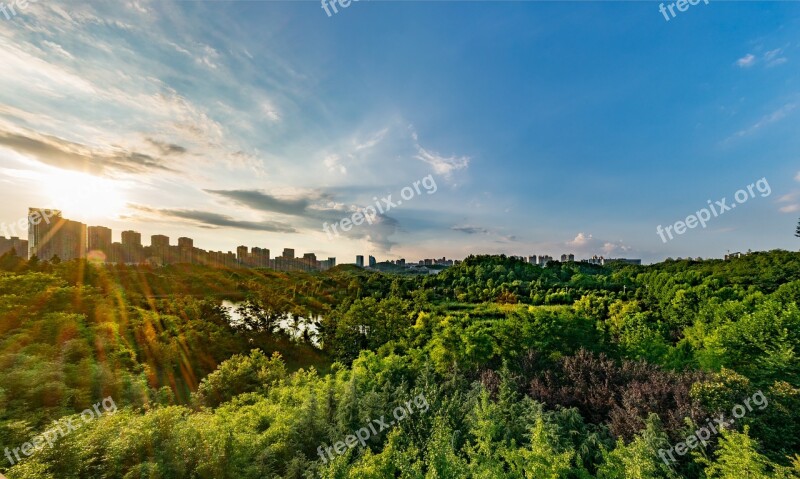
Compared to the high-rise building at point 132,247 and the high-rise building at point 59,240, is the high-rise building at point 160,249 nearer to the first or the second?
the high-rise building at point 132,247

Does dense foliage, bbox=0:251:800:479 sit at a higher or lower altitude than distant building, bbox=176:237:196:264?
lower

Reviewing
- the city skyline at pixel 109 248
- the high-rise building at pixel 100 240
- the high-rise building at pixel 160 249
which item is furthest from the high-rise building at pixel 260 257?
the high-rise building at pixel 100 240

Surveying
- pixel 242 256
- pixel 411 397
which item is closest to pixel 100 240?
pixel 242 256

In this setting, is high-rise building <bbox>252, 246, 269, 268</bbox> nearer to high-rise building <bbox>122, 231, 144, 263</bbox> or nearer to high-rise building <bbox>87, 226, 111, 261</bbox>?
high-rise building <bbox>122, 231, 144, 263</bbox>

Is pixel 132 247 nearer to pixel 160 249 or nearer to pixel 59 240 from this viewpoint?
pixel 160 249

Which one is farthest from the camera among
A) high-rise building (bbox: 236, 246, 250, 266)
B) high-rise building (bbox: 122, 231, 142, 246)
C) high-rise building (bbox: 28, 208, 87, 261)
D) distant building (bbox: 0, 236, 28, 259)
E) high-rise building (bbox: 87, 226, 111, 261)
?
high-rise building (bbox: 236, 246, 250, 266)

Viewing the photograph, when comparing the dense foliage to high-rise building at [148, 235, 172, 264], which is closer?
the dense foliage

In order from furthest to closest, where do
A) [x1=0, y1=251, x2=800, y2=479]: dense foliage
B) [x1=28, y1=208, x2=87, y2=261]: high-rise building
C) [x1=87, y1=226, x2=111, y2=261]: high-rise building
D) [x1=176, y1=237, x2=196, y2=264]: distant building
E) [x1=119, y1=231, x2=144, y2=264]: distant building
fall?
[x1=176, y1=237, x2=196, y2=264]: distant building < [x1=119, y1=231, x2=144, y2=264]: distant building < [x1=87, y1=226, x2=111, y2=261]: high-rise building < [x1=28, y1=208, x2=87, y2=261]: high-rise building < [x1=0, y1=251, x2=800, y2=479]: dense foliage

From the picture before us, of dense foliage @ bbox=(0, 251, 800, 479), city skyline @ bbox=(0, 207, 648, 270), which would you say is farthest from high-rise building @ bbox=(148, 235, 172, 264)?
dense foliage @ bbox=(0, 251, 800, 479)
